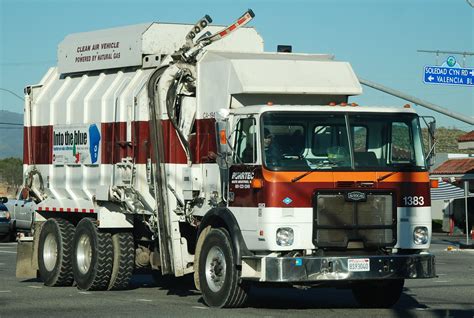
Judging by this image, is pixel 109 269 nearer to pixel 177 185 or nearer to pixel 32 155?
pixel 177 185

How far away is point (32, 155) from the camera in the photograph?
21.9 m

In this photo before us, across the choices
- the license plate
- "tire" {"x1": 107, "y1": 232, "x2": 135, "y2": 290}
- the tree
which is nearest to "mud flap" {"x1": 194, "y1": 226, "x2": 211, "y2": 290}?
the license plate

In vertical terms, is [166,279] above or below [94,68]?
below

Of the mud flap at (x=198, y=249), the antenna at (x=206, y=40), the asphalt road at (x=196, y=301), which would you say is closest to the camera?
the asphalt road at (x=196, y=301)

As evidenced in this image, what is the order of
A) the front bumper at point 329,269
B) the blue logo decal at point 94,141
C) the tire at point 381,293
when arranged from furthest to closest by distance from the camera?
the blue logo decal at point 94,141 → the tire at point 381,293 → the front bumper at point 329,269

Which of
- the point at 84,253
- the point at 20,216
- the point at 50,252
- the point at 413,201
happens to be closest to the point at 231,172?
the point at 413,201

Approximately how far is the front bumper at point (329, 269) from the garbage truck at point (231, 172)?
0.6 inches

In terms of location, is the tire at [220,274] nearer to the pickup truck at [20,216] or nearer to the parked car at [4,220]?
the pickup truck at [20,216]

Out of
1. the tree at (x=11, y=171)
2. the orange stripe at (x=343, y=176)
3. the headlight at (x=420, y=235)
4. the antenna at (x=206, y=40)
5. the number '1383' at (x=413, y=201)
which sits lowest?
the headlight at (x=420, y=235)

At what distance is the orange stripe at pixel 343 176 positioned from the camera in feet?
48.5

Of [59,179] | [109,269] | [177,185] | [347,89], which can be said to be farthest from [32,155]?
[347,89]

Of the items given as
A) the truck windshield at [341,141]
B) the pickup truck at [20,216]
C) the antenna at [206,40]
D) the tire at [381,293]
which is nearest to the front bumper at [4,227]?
the pickup truck at [20,216]

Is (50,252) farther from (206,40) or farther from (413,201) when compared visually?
(413,201)

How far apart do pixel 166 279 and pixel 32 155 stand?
12.6ft
